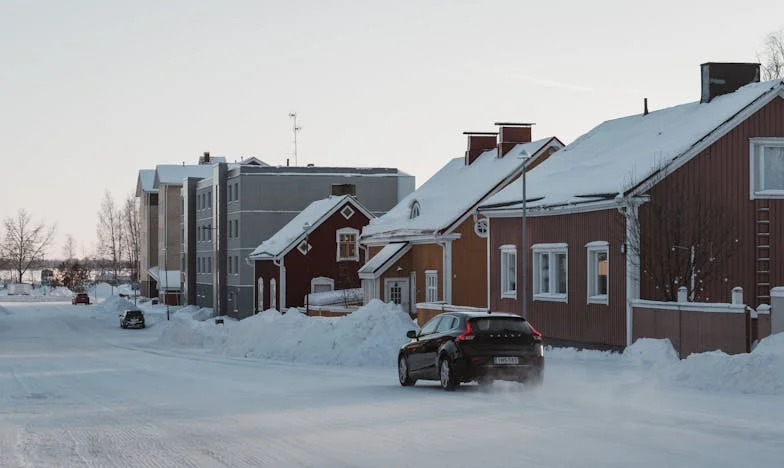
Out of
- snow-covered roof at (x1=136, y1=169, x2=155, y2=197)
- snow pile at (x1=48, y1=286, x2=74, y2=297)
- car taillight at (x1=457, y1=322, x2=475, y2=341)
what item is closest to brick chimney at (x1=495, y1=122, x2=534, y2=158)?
car taillight at (x1=457, y1=322, x2=475, y2=341)

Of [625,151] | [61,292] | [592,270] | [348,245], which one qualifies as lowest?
[61,292]

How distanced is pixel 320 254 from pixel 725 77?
135ft

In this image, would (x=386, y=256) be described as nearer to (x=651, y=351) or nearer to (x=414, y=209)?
(x=414, y=209)

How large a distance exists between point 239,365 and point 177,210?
84.8 meters

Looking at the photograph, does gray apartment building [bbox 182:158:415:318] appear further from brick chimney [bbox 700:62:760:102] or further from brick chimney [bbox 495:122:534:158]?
brick chimney [bbox 700:62:760:102]

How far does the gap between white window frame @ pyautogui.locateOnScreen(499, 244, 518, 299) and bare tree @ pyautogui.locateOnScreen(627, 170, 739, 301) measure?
7.96 meters

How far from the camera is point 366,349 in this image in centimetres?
3547

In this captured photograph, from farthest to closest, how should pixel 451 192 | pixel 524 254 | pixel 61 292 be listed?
pixel 61 292, pixel 451 192, pixel 524 254

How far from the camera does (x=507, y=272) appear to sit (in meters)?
40.9

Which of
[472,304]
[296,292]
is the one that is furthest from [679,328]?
[296,292]

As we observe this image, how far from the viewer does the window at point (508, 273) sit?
40.3m

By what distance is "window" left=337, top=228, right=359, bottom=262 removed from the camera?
75.6 metres

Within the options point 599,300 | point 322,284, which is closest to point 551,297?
point 599,300

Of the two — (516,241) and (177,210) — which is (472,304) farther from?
(177,210)
